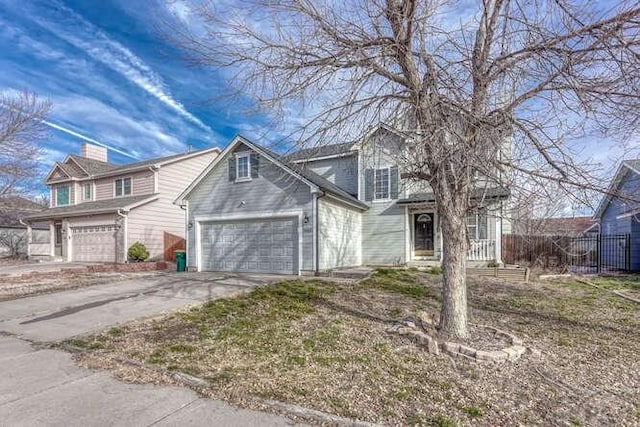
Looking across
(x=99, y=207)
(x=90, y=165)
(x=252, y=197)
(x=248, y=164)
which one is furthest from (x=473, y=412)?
(x=90, y=165)

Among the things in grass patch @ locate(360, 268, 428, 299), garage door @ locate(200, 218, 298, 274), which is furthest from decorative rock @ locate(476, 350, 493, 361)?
garage door @ locate(200, 218, 298, 274)

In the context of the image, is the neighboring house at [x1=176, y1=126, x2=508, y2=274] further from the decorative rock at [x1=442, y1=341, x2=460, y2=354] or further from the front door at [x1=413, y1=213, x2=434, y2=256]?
the decorative rock at [x1=442, y1=341, x2=460, y2=354]

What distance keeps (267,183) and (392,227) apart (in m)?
5.87

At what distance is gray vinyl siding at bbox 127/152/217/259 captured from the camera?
1933 cm

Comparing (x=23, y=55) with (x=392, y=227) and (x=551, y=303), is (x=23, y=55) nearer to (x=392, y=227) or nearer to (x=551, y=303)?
(x=392, y=227)

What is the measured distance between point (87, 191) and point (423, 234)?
68.7 ft

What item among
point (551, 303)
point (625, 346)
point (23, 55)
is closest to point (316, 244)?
point (551, 303)

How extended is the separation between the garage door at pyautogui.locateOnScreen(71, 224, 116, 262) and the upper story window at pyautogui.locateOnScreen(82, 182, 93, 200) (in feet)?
8.30

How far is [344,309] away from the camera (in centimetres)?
767

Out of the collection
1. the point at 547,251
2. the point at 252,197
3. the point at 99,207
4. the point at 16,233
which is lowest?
the point at 547,251

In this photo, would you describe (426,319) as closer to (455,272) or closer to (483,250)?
(455,272)

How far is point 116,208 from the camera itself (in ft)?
61.1

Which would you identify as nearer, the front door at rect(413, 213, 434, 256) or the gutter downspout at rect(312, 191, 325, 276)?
the gutter downspout at rect(312, 191, 325, 276)

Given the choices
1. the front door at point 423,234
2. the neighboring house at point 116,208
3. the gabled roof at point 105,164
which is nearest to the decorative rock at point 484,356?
the front door at point 423,234
